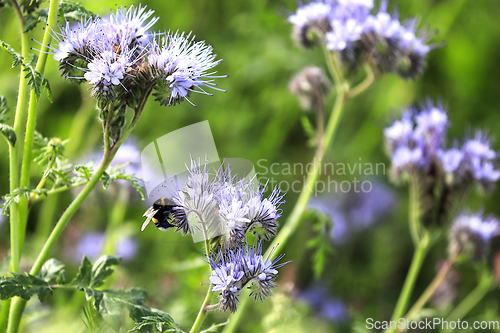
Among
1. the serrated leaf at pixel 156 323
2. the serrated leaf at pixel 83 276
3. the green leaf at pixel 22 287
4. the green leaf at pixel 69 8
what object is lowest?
the serrated leaf at pixel 156 323

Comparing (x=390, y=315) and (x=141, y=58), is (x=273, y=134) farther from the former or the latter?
(x=141, y=58)

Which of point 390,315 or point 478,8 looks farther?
point 478,8

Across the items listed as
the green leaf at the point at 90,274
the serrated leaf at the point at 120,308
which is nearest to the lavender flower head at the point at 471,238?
the serrated leaf at the point at 120,308

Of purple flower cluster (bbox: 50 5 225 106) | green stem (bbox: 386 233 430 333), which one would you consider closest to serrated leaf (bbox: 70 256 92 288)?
purple flower cluster (bbox: 50 5 225 106)

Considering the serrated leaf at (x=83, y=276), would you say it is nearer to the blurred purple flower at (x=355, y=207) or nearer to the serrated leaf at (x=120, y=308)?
the serrated leaf at (x=120, y=308)

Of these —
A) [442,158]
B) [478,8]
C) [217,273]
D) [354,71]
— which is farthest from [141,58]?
[478,8]

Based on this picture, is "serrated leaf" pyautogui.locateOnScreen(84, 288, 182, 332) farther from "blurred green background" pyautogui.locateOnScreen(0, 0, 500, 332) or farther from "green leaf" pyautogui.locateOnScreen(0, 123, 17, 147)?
"blurred green background" pyautogui.locateOnScreen(0, 0, 500, 332)
